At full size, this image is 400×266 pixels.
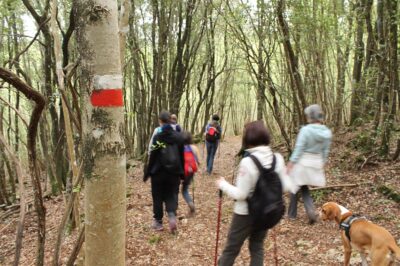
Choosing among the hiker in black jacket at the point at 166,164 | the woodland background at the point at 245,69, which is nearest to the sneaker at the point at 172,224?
the hiker in black jacket at the point at 166,164

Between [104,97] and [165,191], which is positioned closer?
[104,97]

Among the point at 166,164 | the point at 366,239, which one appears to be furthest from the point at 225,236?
the point at 366,239

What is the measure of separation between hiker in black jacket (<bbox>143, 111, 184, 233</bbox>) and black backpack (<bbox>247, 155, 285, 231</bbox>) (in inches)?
107

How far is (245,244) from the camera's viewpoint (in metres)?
6.18

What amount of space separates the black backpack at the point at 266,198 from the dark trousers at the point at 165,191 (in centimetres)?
299

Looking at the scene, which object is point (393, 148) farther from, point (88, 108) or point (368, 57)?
point (88, 108)

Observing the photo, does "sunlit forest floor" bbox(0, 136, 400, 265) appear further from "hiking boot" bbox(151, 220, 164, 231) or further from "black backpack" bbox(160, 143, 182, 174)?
"black backpack" bbox(160, 143, 182, 174)

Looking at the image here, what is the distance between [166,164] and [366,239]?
127 inches

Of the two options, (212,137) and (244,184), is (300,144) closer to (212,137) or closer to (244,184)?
(244,184)

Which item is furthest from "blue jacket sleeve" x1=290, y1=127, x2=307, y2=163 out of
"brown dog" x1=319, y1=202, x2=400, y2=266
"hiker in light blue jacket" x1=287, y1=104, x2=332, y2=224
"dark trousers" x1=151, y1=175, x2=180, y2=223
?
"dark trousers" x1=151, y1=175, x2=180, y2=223

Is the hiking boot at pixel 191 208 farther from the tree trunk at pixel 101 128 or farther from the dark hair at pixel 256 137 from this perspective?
the tree trunk at pixel 101 128

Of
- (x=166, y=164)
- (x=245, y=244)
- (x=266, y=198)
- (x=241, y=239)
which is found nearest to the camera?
(x=266, y=198)

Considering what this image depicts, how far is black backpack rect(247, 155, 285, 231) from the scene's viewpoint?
335 cm

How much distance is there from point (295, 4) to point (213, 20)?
10358 mm
